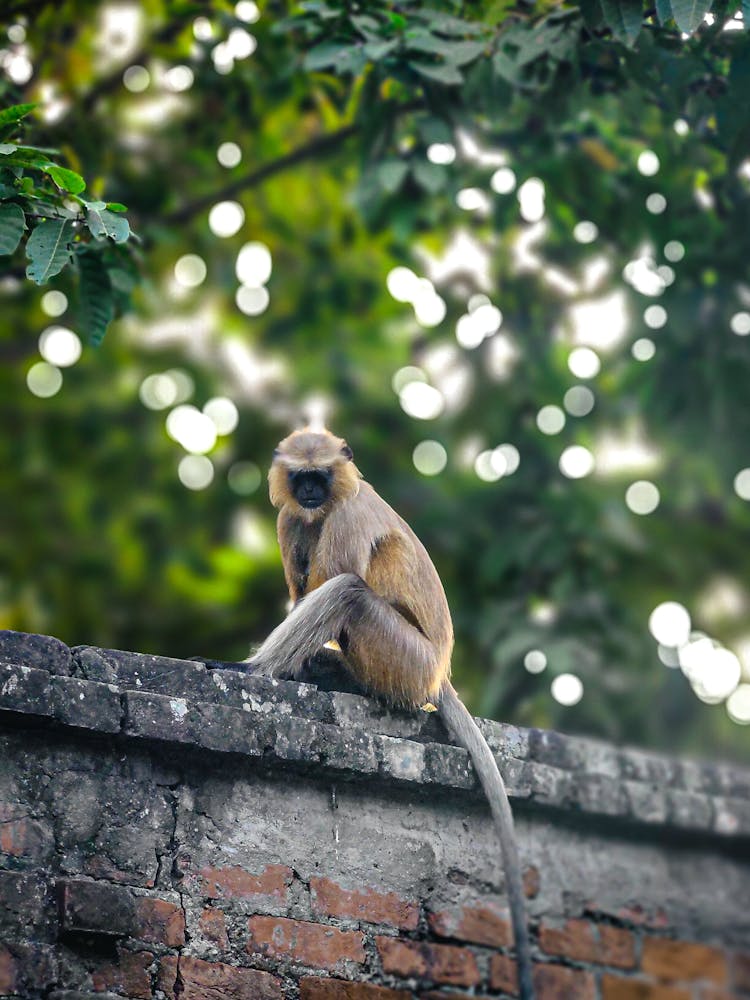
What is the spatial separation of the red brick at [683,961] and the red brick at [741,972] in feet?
0.16

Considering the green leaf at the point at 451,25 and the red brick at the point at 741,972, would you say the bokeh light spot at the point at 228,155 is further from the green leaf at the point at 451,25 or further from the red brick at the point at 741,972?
the red brick at the point at 741,972

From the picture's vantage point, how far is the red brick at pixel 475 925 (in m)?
3.90

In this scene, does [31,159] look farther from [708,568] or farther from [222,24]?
[708,568]

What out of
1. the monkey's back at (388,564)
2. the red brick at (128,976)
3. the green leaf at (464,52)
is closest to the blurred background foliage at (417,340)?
the green leaf at (464,52)

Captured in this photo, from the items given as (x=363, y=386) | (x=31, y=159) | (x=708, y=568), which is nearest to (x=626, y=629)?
(x=708, y=568)

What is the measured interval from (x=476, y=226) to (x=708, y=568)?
263 cm

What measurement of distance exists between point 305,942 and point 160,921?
0.45 meters

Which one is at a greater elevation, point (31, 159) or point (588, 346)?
point (588, 346)

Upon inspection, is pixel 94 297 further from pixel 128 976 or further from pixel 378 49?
pixel 128 976

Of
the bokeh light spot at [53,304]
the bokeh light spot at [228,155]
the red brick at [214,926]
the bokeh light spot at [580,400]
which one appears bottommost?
the red brick at [214,926]

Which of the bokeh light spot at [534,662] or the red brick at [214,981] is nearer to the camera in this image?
the red brick at [214,981]

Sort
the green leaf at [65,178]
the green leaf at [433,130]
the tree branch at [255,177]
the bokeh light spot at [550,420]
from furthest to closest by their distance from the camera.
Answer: the bokeh light spot at [550,420] < the tree branch at [255,177] < the green leaf at [433,130] < the green leaf at [65,178]

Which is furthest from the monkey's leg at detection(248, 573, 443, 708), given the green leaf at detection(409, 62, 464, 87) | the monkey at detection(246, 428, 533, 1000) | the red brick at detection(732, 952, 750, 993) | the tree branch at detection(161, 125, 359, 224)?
the tree branch at detection(161, 125, 359, 224)

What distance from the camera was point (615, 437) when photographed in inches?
334
